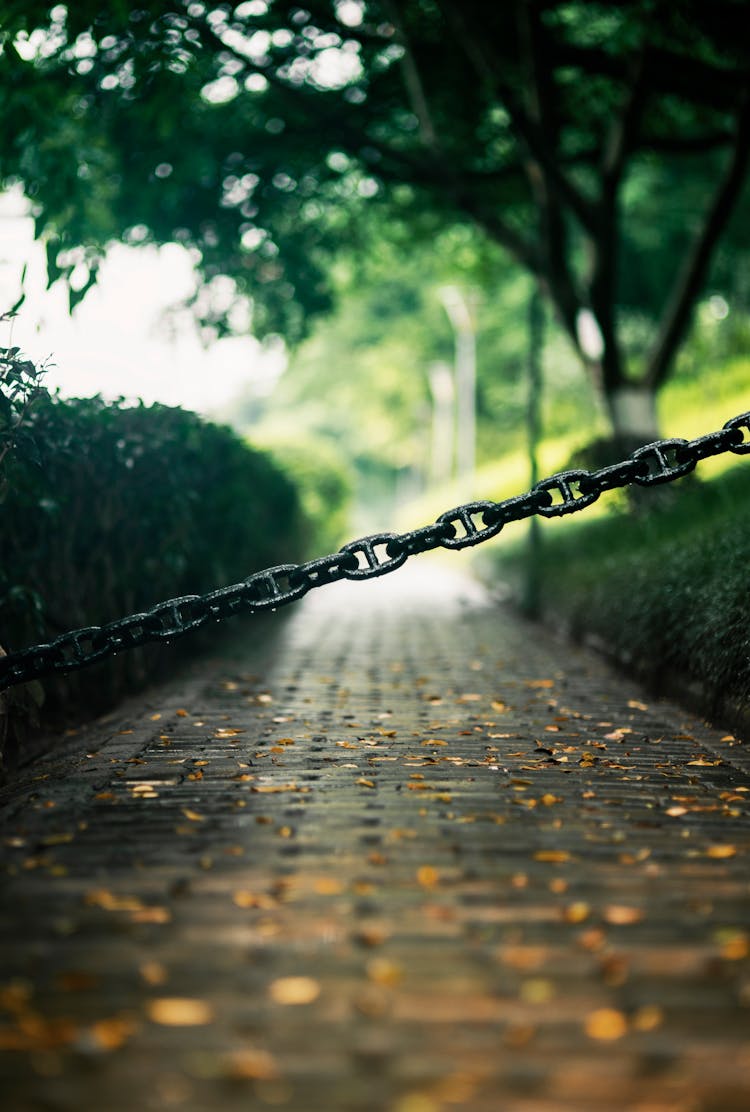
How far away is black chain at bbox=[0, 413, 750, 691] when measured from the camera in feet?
17.4

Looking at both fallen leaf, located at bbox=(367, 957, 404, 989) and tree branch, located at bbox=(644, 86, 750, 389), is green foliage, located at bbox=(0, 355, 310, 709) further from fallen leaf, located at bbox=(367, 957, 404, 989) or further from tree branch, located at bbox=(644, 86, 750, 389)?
tree branch, located at bbox=(644, 86, 750, 389)

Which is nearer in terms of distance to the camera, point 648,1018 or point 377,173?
point 648,1018

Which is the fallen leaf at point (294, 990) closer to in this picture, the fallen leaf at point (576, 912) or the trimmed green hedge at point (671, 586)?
the fallen leaf at point (576, 912)

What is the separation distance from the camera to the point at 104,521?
9156 mm

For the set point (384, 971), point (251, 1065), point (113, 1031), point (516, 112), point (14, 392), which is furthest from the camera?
point (516, 112)

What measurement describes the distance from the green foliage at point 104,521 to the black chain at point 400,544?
147 cm

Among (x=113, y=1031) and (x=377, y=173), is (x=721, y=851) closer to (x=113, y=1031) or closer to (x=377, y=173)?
(x=113, y=1031)

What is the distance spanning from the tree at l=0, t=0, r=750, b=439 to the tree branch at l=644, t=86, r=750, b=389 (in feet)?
0.08

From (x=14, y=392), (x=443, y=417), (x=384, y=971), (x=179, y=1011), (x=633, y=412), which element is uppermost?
(x=443, y=417)

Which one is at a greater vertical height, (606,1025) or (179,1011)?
(179,1011)

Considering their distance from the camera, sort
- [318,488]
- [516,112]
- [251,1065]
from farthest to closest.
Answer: [318,488] → [516,112] → [251,1065]

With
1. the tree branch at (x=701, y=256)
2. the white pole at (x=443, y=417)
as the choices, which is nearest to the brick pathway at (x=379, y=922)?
the tree branch at (x=701, y=256)

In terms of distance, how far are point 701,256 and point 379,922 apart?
548 inches

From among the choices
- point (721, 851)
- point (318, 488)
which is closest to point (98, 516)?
point (721, 851)
